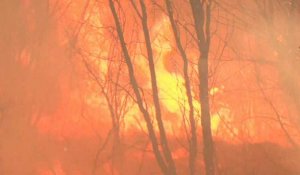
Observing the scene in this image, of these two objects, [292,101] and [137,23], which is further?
[137,23]

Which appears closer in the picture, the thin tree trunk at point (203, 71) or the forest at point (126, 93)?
the thin tree trunk at point (203, 71)

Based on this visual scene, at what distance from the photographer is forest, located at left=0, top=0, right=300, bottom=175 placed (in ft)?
25.3

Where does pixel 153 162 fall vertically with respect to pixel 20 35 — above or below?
below

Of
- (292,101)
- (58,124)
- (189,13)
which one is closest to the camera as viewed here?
(292,101)

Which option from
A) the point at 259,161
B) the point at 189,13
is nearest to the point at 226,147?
the point at 259,161

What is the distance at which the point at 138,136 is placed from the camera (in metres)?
8.10

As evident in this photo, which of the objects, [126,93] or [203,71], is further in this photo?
[126,93]

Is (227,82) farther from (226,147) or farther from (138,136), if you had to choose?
(138,136)

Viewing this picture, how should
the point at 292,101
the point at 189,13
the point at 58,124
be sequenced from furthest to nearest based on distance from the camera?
the point at 58,124 → the point at 189,13 → the point at 292,101

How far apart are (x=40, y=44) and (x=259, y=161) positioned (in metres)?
4.87

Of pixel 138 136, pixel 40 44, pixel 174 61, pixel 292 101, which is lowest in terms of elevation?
pixel 138 136

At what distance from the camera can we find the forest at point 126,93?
25.3 feet

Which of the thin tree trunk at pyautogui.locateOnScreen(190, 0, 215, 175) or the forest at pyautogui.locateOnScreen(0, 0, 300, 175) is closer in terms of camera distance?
the thin tree trunk at pyautogui.locateOnScreen(190, 0, 215, 175)

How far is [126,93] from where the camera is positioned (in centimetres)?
775
